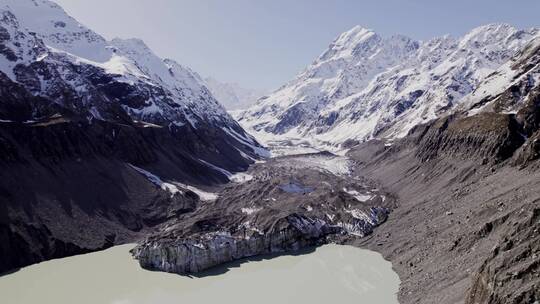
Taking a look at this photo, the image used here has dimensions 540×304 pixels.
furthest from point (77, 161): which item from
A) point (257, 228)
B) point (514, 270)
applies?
point (514, 270)

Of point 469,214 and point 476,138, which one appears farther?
point 476,138

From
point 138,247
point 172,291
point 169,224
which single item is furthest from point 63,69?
point 172,291

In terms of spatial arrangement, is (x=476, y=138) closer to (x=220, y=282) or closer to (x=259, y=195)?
(x=259, y=195)

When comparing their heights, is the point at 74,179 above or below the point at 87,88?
below

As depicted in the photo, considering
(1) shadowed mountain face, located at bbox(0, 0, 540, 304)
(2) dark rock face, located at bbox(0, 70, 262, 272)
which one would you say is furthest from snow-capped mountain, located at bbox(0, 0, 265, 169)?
(2) dark rock face, located at bbox(0, 70, 262, 272)

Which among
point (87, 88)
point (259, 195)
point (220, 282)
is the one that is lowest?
point (220, 282)

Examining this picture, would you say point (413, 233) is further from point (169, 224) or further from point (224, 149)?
point (224, 149)

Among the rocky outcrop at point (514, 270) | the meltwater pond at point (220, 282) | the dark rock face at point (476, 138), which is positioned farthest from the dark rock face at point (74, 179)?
the rocky outcrop at point (514, 270)
